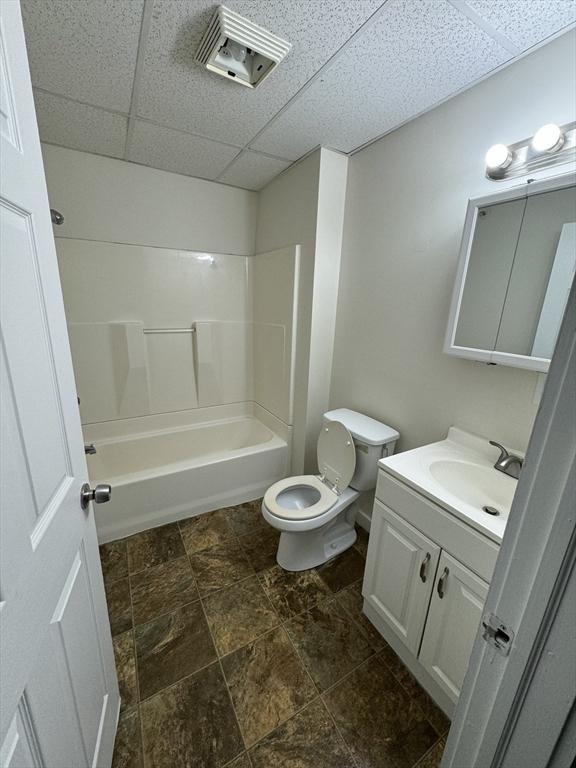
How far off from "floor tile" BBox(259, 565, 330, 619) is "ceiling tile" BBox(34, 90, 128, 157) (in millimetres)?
2537

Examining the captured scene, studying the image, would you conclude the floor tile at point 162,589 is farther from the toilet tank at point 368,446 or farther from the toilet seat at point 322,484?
the toilet tank at point 368,446

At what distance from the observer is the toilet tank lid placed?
1.66 metres

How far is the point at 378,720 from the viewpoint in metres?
1.13

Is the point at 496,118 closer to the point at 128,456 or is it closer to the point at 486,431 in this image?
the point at 486,431

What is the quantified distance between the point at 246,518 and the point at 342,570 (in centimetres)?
74

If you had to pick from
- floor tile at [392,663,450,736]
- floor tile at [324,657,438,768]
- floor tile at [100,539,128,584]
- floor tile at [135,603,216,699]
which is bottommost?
floor tile at [100,539,128,584]

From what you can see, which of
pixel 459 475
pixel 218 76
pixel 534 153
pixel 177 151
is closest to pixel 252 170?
pixel 177 151

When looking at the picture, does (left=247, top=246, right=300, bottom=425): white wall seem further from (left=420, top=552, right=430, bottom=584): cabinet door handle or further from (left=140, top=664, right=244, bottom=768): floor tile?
(left=140, top=664, right=244, bottom=768): floor tile

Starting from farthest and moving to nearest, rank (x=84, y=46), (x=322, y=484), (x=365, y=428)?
(x=322, y=484) < (x=365, y=428) < (x=84, y=46)

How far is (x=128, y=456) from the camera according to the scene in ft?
7.95

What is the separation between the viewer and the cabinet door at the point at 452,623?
3.28 feet

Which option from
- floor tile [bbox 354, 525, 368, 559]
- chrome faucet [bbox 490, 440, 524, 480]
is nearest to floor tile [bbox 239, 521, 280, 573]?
floor tile [bbox 354, 525, 368, 559]

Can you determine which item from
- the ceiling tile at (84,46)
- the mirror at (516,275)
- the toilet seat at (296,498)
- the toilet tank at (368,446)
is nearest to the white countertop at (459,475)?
the toilet tank at (368,446)

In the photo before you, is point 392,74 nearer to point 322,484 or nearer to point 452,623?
point 322,484
